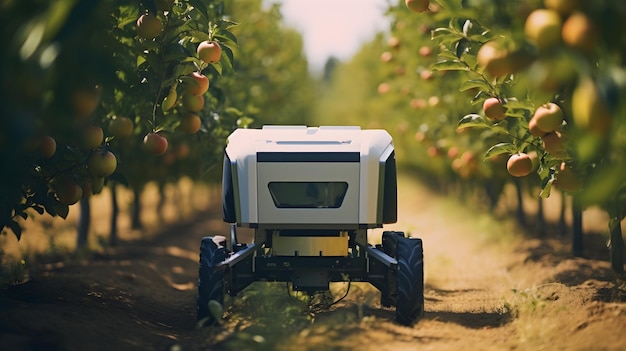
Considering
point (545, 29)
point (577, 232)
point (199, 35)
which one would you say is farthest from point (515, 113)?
point (577, 232)

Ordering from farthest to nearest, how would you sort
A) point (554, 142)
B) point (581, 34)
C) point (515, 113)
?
1. point (515, 113)
2. point (554, 142)
3. point (581, 34)

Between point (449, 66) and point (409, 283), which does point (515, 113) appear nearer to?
point (449, 66)

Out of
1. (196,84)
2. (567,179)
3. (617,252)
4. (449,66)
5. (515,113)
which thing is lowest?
(617,252)

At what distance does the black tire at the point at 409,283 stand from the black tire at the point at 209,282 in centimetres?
137

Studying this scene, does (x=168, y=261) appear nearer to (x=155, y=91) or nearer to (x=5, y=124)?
(x=155, y=91)

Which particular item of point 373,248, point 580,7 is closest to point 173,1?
point 373,248

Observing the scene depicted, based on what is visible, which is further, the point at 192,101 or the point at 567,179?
the point at 192,101

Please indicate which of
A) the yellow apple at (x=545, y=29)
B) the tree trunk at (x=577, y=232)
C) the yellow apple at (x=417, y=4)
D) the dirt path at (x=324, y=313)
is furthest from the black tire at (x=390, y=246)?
the tree trunk at (x=577, y=232)

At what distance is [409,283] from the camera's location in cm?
664

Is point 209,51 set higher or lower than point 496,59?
higher

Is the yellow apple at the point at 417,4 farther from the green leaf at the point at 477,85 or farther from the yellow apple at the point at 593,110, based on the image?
the yellow apple at the point at 593,110

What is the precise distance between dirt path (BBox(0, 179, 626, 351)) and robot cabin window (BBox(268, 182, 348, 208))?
2.88 feet

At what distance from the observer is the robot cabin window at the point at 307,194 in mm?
6809

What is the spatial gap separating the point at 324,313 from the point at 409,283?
3.30ft
